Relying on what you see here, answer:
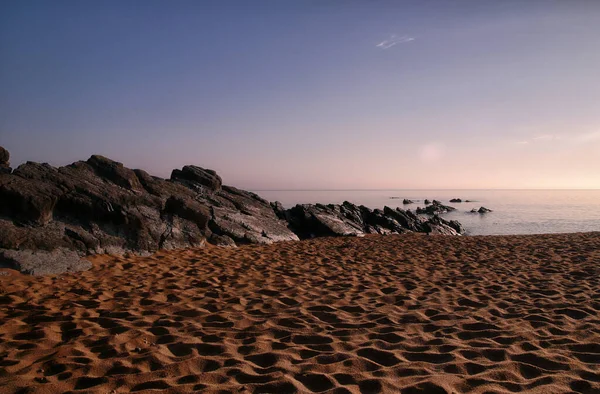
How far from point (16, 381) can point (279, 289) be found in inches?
157

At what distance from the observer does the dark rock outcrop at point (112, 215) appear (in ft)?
24.8

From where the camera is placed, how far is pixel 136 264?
8.18m

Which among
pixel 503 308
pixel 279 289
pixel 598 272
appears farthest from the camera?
pixel 598 272

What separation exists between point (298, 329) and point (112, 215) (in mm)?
6878

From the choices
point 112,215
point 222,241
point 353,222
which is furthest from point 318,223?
point 112,215

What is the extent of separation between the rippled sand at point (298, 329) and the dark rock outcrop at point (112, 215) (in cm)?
81

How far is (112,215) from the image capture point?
30.9 ft

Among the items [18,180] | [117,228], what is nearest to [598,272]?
[117,228]

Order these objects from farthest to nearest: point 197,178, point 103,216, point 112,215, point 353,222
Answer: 1. point 353,222
2. point 197,178
3. point 112,215
4. point 103,216

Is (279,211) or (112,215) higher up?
(112,215)

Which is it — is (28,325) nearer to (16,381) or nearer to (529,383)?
(16,381)

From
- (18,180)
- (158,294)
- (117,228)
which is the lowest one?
(158,294)

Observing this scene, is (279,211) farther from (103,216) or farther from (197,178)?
(103,216)

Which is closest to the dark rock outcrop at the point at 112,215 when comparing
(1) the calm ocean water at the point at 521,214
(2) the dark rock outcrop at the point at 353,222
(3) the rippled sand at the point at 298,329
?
(2) the dark rock outcrop at the point at 353,222
